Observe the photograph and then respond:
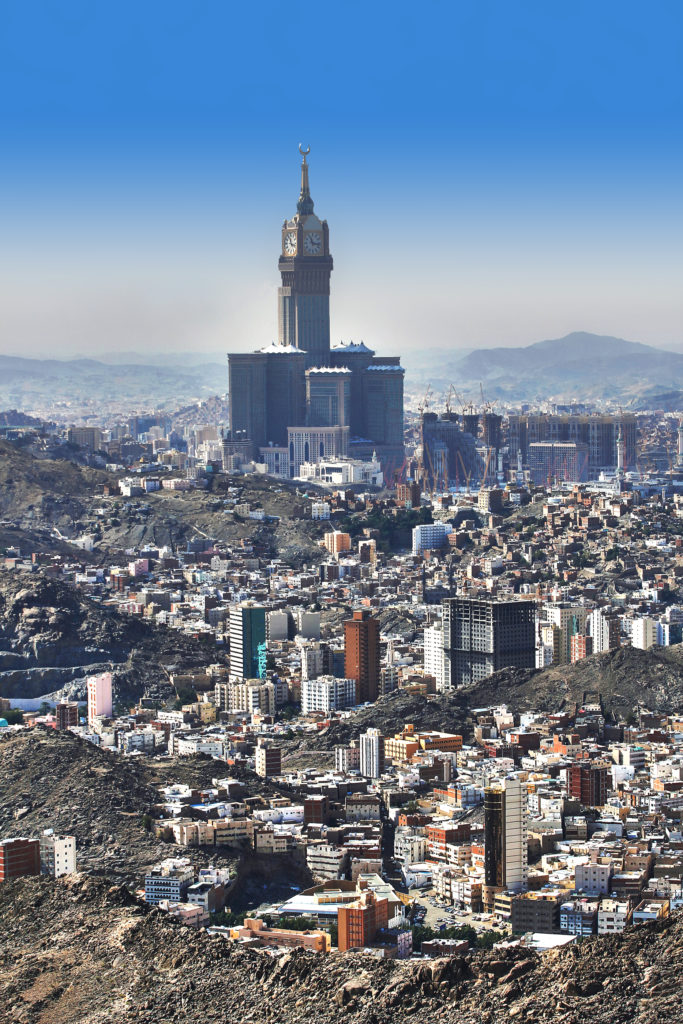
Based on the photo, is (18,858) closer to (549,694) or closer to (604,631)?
(549,694)

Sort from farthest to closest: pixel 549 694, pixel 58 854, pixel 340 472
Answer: pixel 340 472 < pixel 549 694 < pixel 58 854

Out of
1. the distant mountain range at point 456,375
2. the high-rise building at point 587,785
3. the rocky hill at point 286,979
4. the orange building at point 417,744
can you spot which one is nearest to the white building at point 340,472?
the orange building at point 417,744

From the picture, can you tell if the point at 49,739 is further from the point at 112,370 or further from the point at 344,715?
the point at 112,370

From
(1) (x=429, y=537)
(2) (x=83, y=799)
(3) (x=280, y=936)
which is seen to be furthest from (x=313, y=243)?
(3) (x=280, y=936)

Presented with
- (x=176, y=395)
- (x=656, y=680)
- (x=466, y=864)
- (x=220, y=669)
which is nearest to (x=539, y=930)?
(x=466, y=864)

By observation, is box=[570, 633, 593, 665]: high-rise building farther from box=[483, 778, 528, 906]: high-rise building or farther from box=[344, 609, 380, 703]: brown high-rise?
box=[483, 778, 528, 906]: high-rise building

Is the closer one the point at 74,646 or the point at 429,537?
the point at 74,646
